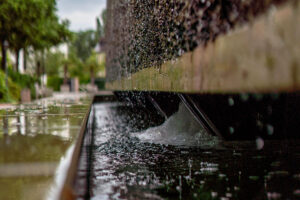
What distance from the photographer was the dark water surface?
310 centimetres

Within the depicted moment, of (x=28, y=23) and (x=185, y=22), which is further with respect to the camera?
(x=28, y=23)

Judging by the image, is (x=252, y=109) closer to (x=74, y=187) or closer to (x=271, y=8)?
(x=271, y=8)

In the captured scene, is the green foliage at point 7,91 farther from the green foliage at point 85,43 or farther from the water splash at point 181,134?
the green foliage at point 85,43

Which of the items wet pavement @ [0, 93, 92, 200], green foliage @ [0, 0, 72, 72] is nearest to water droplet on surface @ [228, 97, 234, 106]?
wet pavement @ [0, 93, 92, 200]

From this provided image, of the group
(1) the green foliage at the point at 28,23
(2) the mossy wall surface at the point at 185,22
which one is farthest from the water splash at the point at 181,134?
(1) the green foliage at the point at 28,23

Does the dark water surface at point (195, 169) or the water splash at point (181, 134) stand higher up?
the water splash at point (181, 134)

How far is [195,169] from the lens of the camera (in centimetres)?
388

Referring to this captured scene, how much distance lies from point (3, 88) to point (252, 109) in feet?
33.3

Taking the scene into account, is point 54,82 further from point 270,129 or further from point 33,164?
point 33,164

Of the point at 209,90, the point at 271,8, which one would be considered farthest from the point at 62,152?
the point at 271,8

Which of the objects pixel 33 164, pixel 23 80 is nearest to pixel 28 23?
pixel 23 80

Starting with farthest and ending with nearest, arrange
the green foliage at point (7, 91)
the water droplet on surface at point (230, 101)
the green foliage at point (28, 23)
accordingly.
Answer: the green foliage at point (28, 23) < the green foliage at point (7, 91) < the water droplet on surface at point (230, 101)

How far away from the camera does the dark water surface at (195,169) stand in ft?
10.2

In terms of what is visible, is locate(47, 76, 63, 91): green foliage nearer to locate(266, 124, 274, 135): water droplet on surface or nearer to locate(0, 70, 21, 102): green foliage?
locate(0, 70, 21, 102): green foliage
